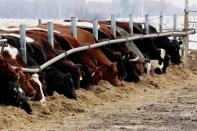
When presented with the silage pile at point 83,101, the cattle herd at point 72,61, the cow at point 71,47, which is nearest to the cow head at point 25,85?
the cattle herd at point 72,61

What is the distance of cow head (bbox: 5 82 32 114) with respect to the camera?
9.29 meters

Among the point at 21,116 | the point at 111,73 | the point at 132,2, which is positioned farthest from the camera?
the point at 132,2

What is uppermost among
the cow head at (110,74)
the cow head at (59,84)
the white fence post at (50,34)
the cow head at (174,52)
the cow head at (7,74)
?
the white fence post at (50,34)

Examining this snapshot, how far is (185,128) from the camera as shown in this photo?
27.5ft

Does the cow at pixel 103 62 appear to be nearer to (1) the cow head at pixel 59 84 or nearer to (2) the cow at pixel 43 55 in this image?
(2) the cow at pixel 43 55

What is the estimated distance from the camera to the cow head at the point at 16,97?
9.29 meters

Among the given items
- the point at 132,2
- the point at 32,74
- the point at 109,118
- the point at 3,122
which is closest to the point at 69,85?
the point at 32,74

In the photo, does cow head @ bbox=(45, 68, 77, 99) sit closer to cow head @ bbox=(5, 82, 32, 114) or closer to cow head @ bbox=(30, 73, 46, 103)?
cow head @ bbox=(30, 73, 46, 103)

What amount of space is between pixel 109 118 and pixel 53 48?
2944mm

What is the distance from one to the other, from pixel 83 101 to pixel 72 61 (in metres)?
1.90

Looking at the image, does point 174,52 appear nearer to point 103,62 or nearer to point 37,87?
point 103,62

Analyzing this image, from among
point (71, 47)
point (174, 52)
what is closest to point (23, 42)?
point (71, 47)

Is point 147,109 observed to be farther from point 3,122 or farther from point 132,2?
point 132,2

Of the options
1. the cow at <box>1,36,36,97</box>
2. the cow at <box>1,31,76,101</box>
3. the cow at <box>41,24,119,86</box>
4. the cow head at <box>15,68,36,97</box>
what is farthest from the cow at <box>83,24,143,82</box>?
the cow head at <box>15,68,36,97</box>
